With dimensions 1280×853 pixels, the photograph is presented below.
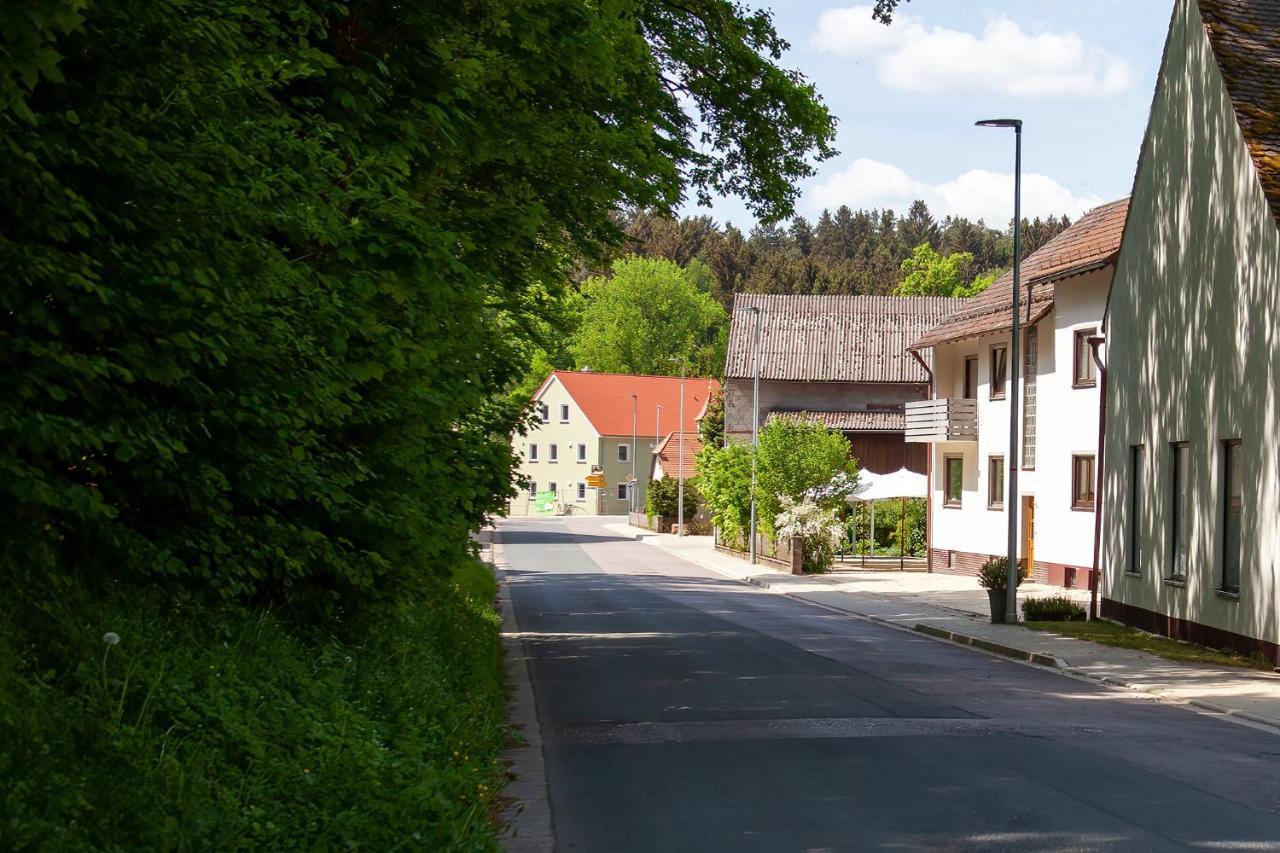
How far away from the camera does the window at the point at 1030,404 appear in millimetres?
40812

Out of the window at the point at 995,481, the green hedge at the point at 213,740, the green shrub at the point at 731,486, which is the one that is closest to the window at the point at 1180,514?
the green hedge at the point at 213,740

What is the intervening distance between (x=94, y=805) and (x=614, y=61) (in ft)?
28.5

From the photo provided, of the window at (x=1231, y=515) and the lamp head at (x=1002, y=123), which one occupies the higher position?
the lamp head at (x=1002, y=123)

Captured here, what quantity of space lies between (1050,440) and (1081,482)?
1.83 m

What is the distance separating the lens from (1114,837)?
8453 mm

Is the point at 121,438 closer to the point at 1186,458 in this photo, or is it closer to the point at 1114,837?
the point at 1114,837

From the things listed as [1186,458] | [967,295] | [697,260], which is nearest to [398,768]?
[1186,458]

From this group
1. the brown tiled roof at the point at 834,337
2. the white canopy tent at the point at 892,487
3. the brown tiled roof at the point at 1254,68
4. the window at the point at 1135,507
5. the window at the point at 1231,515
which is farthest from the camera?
the brown tiled roof at the point at 834,337

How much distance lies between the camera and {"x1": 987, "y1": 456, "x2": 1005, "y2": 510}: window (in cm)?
4384

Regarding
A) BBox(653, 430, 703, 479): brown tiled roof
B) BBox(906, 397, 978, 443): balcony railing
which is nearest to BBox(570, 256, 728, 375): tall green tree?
BBox(653, 430, 703, 479): brown tiled roof

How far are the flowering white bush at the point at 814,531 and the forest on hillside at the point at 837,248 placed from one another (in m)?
71.1

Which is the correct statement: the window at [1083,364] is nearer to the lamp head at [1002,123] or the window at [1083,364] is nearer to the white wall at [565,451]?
the lamp head at [1002,123]

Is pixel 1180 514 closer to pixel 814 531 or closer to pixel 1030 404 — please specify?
pixel 1030 404

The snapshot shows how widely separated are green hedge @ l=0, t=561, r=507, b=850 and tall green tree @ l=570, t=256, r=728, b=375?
375ft
